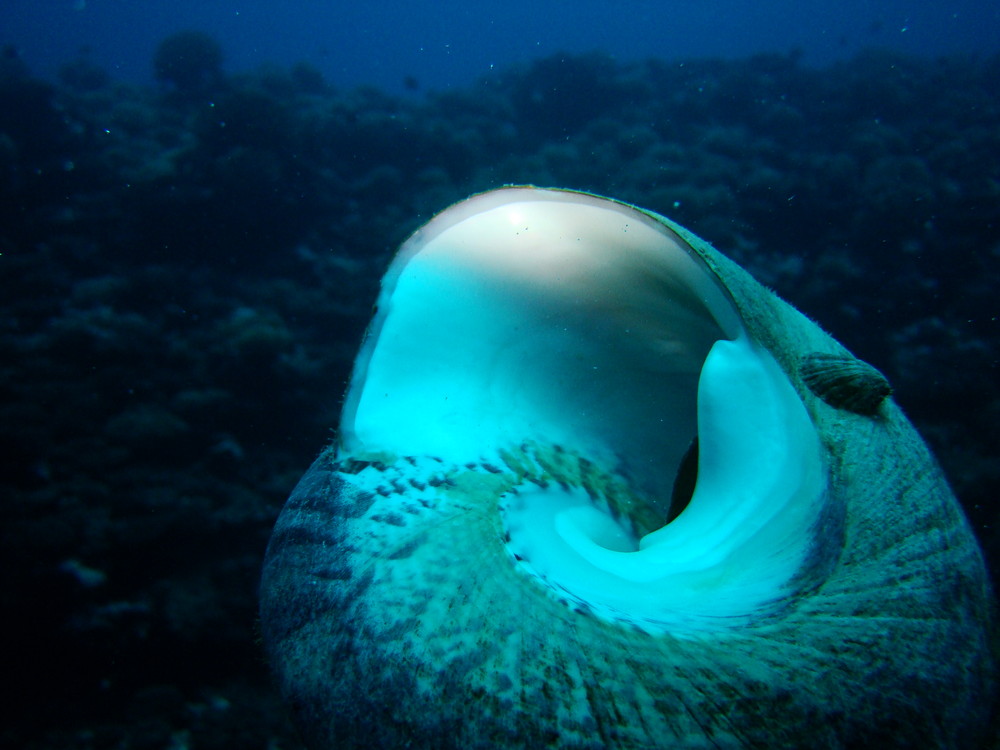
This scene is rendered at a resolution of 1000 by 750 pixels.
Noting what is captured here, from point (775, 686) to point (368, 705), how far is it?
0.58m

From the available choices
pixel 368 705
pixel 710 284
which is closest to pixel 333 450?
pixel 368 705

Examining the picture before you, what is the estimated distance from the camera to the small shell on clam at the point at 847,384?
3.89ft

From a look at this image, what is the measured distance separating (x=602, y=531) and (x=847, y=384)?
2.23 feet

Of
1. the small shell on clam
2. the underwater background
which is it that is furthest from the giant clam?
the underwater background

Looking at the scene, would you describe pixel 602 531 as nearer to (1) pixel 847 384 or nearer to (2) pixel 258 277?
(1) pixel 847 384

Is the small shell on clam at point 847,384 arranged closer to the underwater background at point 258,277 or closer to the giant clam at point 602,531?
the giant clam at point 602,531

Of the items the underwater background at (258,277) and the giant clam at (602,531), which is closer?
the giant clam at (602,531)

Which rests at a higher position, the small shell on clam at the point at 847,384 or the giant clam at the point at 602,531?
the small shell on clam at the point at 847,384

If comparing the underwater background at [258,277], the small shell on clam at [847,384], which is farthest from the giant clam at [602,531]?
the underwater background at [258,277]

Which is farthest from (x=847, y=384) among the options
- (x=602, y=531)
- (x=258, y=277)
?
(x=258, y=277)

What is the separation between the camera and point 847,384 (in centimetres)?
118

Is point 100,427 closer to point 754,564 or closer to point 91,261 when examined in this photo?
point 91,261

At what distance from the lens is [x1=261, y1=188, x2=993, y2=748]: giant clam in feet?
2.26

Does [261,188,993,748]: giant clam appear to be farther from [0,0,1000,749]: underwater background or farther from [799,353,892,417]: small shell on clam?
[0,0,1000,749]: underwater background
